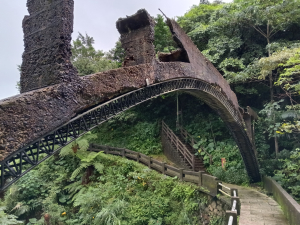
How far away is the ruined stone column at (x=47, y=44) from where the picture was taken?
410cm

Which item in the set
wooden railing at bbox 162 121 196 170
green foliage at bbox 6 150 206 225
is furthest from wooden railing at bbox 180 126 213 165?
green foliage at bbox 6 150 206 225

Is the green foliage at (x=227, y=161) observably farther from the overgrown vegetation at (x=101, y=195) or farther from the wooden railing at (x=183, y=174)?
the overgrown vegetation at (x=101, y=195)

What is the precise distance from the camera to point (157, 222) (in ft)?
28.2

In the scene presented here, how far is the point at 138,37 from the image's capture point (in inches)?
250

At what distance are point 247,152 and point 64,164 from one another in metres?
11.4

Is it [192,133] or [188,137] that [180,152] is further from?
[192,133]

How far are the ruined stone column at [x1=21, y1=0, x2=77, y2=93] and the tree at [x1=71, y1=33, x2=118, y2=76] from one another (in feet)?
38.9

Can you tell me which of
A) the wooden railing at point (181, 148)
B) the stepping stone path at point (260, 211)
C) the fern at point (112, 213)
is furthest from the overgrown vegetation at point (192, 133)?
the stepping stone path at point (260, 211)

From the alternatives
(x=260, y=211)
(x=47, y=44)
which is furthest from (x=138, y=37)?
(x=260, y=211)

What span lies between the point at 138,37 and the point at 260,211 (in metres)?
6.61

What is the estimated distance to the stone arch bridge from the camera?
3354 mm

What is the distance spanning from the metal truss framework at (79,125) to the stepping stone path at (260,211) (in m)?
4.31

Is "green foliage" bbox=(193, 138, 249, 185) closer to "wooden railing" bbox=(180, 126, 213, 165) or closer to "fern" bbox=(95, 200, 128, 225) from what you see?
"wooden railing" bbox=(180, 126, 213, 165)

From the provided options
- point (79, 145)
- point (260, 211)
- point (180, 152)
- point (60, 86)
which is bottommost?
point (260, 211)
